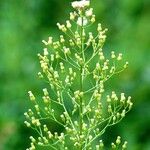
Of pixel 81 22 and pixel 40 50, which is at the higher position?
pixel 40 50

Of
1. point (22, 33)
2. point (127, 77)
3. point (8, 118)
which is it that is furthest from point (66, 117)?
point (22, 33)

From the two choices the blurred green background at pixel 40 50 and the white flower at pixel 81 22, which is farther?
the blurred green background at pixel 40 50

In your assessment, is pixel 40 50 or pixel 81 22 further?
pixel 40 50

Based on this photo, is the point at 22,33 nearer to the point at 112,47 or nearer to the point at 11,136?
the point at 112,47

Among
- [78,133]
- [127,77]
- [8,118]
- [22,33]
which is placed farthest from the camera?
[22,33]

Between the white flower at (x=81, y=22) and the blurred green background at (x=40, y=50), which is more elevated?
the blurred green background at (x=40, y=50)

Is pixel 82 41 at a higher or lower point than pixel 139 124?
lower

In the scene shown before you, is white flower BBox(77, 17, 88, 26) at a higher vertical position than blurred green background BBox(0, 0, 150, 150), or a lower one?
lower

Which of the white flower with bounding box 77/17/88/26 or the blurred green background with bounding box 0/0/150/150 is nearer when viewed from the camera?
the white flower with bounding box 77/17/88/26
